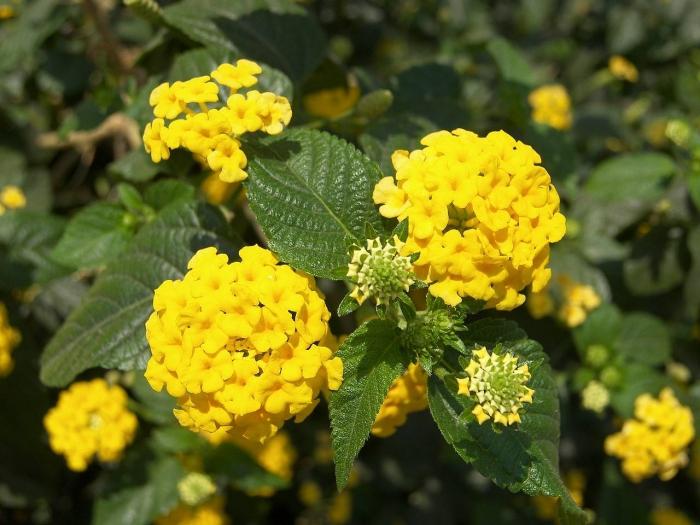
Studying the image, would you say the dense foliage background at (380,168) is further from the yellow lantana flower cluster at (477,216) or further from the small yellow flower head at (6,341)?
the yellow lantana flower cluster at (477,216)

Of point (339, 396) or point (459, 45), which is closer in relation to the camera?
point (339, 396)

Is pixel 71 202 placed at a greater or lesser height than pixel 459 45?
lesser

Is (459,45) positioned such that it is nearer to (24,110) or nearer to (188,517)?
(24,110)

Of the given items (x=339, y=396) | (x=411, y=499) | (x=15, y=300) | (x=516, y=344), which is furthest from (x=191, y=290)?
(x=411, y=499)

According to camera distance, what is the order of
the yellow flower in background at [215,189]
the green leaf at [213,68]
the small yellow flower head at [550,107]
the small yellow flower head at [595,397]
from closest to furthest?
the green leaf at [213,68] < the yellow flower in background at [215,189] < the small yellow flower head at [595,397] < the small yellow flower head at [550,107]

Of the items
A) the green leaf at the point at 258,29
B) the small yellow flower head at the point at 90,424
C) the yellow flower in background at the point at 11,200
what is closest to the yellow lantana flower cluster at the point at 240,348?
the green leaf at the point at 258,29

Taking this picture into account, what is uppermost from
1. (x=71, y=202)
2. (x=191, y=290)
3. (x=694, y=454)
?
(x=191, y=290)

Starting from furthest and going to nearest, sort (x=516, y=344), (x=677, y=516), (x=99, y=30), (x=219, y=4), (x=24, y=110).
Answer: (x=677, y=516) < (x=24, y=110) < (x=99, y=30) < (x=219, y=4) < (x=516, y=344)
